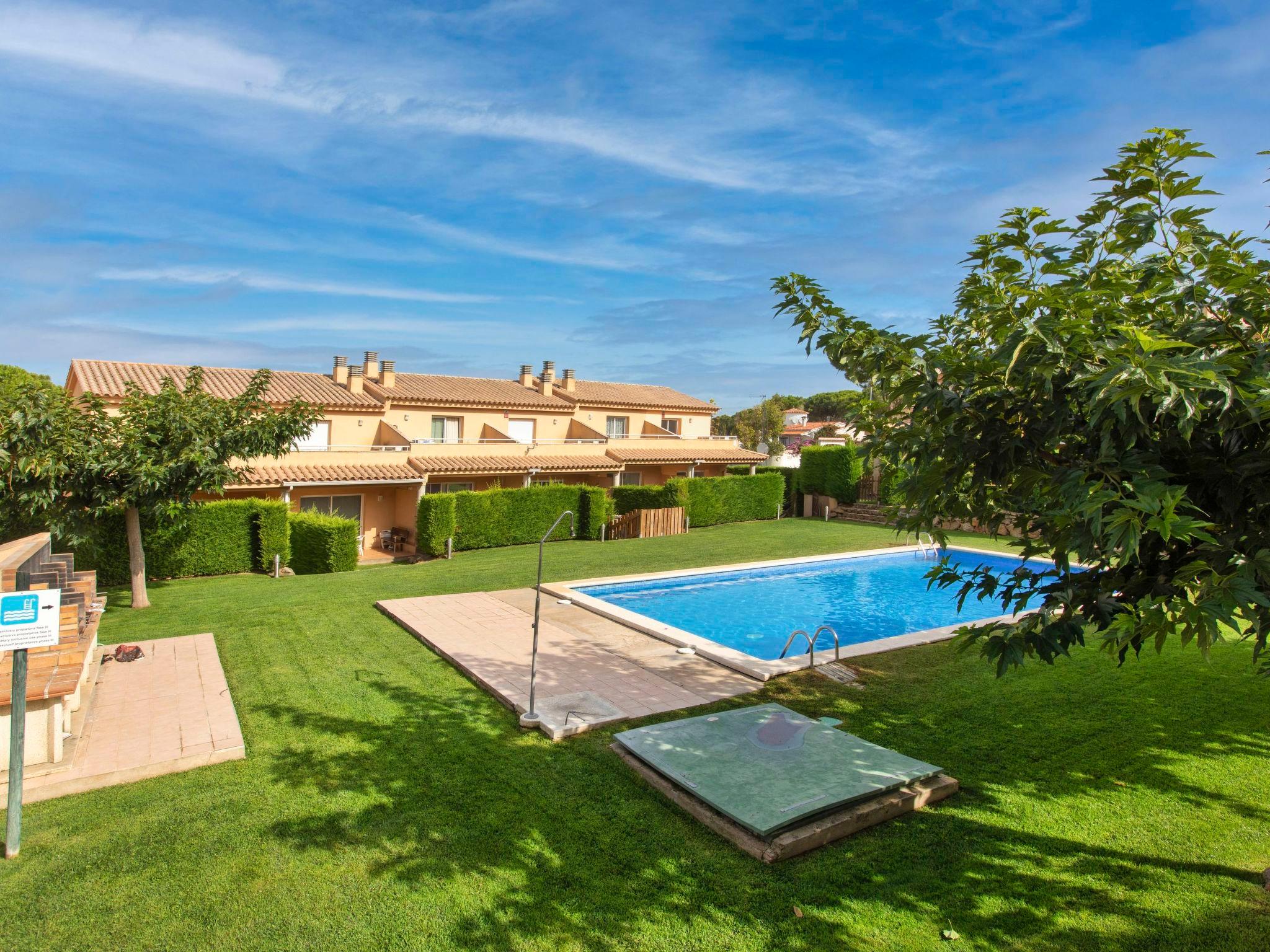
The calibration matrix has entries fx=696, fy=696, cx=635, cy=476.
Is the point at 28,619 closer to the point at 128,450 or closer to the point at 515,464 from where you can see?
the point at 128,450

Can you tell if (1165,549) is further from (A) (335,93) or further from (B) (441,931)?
(A) (335,93)

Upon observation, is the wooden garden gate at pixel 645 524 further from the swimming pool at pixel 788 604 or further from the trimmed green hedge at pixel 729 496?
the swimming pool at pixel 788 604

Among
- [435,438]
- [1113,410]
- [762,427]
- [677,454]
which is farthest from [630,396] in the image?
[1113,410]

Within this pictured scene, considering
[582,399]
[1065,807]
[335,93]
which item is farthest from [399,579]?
[582,399]

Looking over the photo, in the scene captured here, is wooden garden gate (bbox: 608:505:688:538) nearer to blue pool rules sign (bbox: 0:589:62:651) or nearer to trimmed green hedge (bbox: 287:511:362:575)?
trimmed green hedge (bbox: 287:511:362:575)

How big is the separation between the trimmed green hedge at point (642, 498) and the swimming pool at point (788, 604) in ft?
26.9

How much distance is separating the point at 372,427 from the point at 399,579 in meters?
14.9

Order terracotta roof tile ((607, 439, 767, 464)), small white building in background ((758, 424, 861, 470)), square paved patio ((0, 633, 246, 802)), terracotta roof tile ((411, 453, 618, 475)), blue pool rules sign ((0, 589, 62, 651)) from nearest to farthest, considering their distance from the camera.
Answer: blue pool rules sign ((0, 589, 62, 651)), square paved patio ((0, 633, 246, 802)), terracotta roof tile ((411, 453, 618, 475)), terracotta roof tile ((607, 439, 767, 464)), small white building in background ((758, 424, 861, 470))

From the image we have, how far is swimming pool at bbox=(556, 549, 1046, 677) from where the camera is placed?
15.2 m

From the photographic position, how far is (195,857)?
5.82 meters

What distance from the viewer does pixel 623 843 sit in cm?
603

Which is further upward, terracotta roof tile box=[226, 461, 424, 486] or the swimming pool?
terracotta roof tile box=[226, 461, 424, 486]

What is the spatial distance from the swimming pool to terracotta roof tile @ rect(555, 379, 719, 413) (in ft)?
66.4

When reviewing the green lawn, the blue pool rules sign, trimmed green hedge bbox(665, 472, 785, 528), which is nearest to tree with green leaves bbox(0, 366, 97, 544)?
the green lawn
